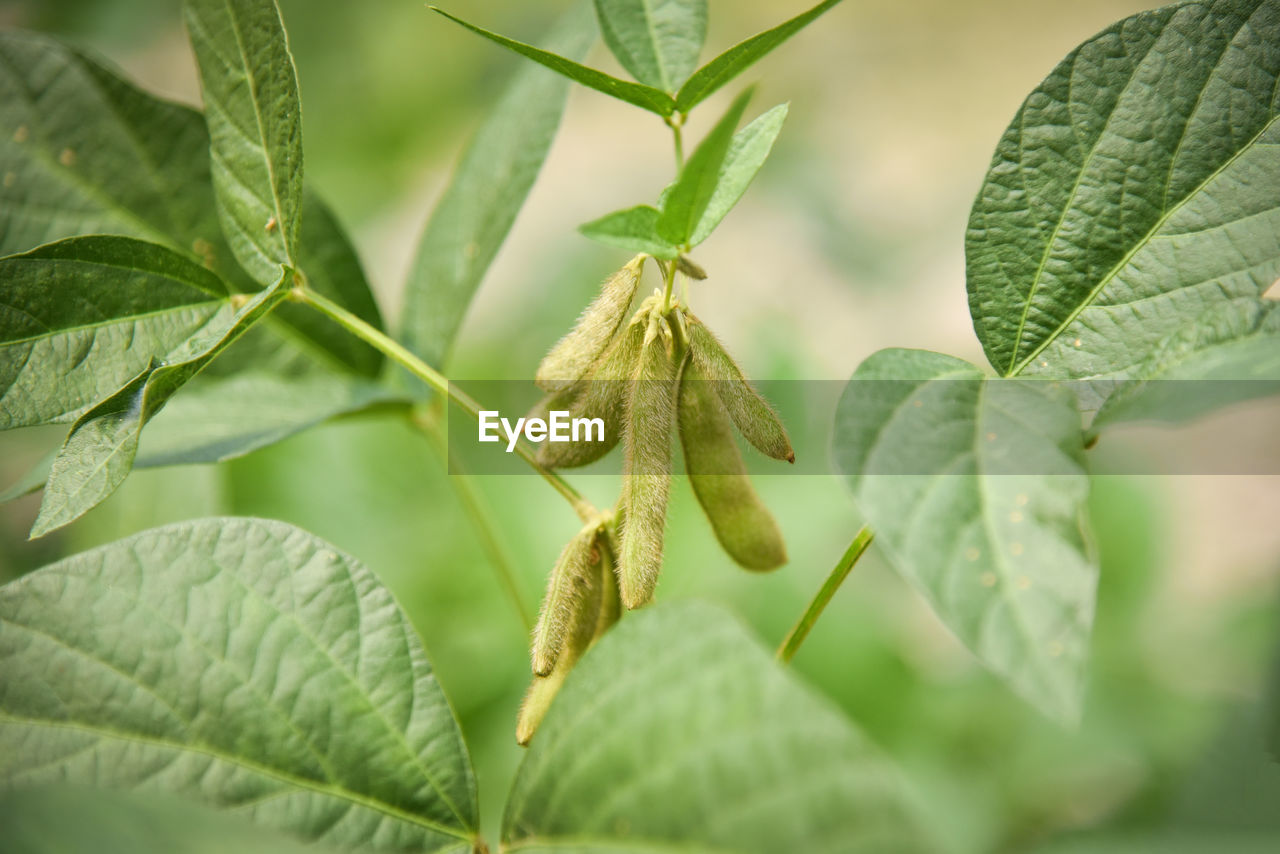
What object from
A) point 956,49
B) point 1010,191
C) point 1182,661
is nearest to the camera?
point 1010,191

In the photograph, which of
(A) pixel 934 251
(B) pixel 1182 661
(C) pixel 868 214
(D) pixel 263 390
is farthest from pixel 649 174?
(D) pixel 263 390

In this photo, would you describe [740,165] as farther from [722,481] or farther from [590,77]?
[722,481]

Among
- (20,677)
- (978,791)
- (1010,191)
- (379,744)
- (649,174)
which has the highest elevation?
(649,174)

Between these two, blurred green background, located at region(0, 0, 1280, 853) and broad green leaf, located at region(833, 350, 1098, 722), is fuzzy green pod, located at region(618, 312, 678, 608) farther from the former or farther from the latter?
blurred green background, located at region(0, 0, 1280, 853)

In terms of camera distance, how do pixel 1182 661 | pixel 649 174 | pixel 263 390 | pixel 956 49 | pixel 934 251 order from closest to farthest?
1. pixel 263 390
2. pixel 1182 661
3. pixel 934 251
4. pixel 649 174
5. pixel 956 49

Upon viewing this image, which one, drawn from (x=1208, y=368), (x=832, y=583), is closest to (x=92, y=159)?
(x=832, y=583)

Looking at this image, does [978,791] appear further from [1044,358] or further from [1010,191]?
[1010,191]

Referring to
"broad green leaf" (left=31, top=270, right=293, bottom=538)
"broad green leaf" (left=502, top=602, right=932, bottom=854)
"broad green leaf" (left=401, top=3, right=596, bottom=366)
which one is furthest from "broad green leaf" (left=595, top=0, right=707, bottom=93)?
"broad green leaf" (left=502, top=602, right=932, bottom=854)
